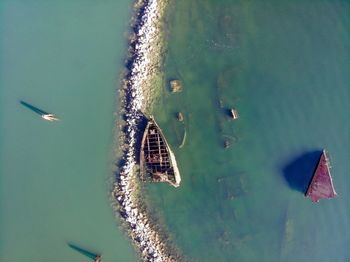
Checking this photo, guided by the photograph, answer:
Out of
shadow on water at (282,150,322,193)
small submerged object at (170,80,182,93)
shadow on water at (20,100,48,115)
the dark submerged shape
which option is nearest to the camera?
shadow on water at (282,150,322,193)

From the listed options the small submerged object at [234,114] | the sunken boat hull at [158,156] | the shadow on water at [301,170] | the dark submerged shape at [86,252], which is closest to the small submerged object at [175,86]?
the sunken boat hull at [158,156]

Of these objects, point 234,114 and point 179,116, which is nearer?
point 234,114

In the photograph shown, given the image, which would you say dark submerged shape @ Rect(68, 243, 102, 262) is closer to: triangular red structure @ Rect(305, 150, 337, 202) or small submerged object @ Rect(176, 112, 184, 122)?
small submerged object @ Rect(176, 112, 184, 122)

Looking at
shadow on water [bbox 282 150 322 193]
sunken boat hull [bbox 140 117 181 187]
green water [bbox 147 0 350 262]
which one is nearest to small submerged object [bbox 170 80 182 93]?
green water [bbox 147 0 350 262]

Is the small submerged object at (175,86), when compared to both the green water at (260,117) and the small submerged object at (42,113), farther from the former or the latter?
the small submerged object at (42,113)

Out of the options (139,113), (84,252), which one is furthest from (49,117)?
(84,252)

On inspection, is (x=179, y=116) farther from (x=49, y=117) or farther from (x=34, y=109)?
(x=34, y=109)
